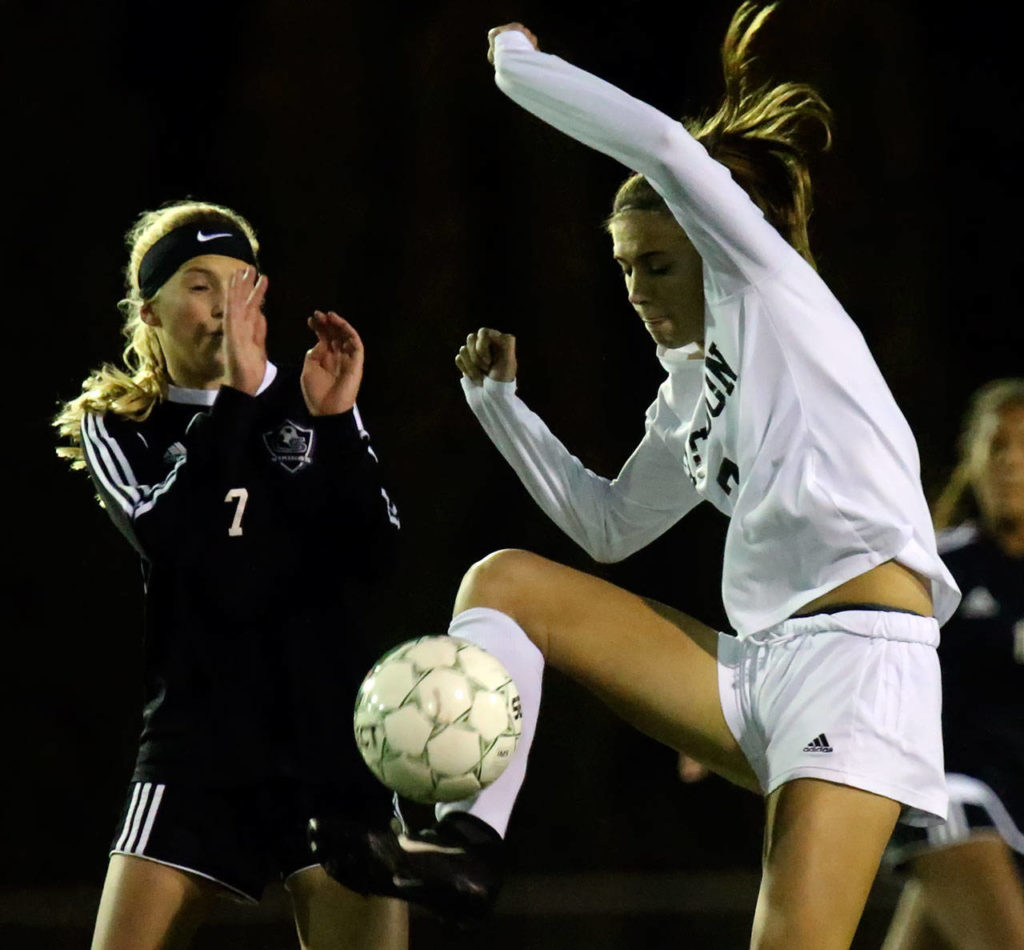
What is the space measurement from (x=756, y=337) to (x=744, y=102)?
21.2 inches

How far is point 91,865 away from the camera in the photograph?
4.85 meters

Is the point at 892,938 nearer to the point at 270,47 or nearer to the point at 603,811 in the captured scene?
the point at 603,811

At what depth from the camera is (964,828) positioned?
288cm

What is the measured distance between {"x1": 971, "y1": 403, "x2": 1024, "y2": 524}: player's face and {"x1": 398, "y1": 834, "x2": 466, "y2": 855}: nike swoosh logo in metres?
1.55

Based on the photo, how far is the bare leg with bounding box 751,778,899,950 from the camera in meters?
1.97

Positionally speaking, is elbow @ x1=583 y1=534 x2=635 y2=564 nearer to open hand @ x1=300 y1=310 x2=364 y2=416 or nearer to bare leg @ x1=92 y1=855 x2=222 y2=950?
open hand @ x1=300 y1=310 x2=364 y2=416

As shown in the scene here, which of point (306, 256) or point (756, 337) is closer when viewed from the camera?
point (756, 337)

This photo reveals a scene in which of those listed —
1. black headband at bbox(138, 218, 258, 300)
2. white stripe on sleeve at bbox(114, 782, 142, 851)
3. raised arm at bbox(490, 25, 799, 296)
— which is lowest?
white stripe on sleeve at bbox(114, 782, 142, 851)

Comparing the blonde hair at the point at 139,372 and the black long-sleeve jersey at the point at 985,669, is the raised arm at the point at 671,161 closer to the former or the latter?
the blonde hair at the point at 139,372

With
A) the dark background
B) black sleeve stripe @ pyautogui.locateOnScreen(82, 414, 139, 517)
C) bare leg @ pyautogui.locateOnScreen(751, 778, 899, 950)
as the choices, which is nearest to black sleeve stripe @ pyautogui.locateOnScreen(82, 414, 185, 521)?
black sleeve stripe @ pyautogui.locateOnScreen(82, 414, 139, 517)

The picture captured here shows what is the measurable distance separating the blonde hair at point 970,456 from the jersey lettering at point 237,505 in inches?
60.9

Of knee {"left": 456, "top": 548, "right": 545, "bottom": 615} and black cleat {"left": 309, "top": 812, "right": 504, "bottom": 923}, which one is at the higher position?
knee {"left": 456, "top": 548, "right": 545, "bottom": 615}

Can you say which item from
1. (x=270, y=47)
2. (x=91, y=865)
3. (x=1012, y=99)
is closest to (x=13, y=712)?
(x=91, y=865)

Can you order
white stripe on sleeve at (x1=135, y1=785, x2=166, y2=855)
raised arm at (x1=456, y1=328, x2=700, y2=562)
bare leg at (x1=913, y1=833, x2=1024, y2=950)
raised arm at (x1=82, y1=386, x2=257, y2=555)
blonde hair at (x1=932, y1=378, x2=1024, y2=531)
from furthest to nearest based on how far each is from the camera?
blonde hair at (x1=932, y1=378, x2=1024, y2=531), bare leg at (x1=913, y1=833, x2=1024, y2=950), raised arm at (x1=456, y1=328, x2=700, y2=562), raised arm at (x1=82, y1=386, x2=257, y2=555), white stripe on sleeve at (x1=135, y1=785, x2=166, y2=855)
